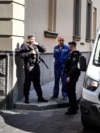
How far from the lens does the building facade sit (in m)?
10.2

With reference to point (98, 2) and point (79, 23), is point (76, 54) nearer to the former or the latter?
point (79, 23)

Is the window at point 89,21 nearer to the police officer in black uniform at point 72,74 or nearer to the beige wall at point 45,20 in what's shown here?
the beige wall at point 45,20

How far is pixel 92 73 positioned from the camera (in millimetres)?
7445

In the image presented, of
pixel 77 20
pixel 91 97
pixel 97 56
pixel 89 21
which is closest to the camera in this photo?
pixel 91 97

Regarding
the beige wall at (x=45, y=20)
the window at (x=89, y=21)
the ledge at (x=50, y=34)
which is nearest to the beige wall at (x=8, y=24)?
the beige wall at (x=45, y=20)

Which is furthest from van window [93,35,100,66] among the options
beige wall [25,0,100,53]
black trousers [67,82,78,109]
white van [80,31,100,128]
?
beige wall [25,0,100,53]

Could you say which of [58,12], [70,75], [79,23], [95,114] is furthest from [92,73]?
[79,23]

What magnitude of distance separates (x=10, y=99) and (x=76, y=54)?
2014 mm

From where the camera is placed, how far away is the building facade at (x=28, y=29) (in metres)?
10.2

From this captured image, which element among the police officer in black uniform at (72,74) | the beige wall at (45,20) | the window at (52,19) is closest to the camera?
the police officer in black uniform at (72,74)

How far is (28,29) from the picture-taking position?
12.2 meters

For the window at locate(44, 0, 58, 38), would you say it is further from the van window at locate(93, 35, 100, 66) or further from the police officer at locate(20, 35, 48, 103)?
the van window at locate(93, 35, 100, 66)

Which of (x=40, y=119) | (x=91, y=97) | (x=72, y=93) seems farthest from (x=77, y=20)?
(x=91, y=97)

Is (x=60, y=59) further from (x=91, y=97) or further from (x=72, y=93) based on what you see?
(x=91, y=97)
